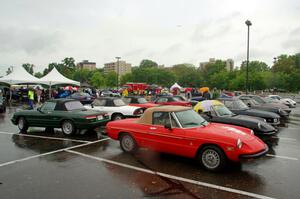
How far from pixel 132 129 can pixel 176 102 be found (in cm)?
978

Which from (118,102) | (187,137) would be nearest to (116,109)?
(118,102)

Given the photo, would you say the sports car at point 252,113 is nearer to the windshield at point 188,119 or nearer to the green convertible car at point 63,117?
the windshield at point 188,119

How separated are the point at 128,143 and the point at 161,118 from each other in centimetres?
135

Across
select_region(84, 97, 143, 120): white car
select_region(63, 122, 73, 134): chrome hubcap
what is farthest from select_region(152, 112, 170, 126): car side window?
select_region(84, 97, 143, 120): white car

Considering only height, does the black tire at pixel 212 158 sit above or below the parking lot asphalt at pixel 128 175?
above

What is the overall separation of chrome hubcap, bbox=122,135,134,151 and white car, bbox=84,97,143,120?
461cm

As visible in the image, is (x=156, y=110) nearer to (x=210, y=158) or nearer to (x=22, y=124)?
(x=210, y=158)

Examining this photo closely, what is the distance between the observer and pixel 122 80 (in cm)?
9781

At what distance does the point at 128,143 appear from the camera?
23.8 feet

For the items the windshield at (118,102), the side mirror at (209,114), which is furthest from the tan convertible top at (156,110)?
the windshield at (118,102)

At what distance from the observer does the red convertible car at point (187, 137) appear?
217 inches

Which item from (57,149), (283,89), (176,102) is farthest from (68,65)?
(57,149)

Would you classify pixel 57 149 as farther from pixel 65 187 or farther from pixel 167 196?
pixel 167 196

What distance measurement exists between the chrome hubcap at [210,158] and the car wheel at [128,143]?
7.06 feet
